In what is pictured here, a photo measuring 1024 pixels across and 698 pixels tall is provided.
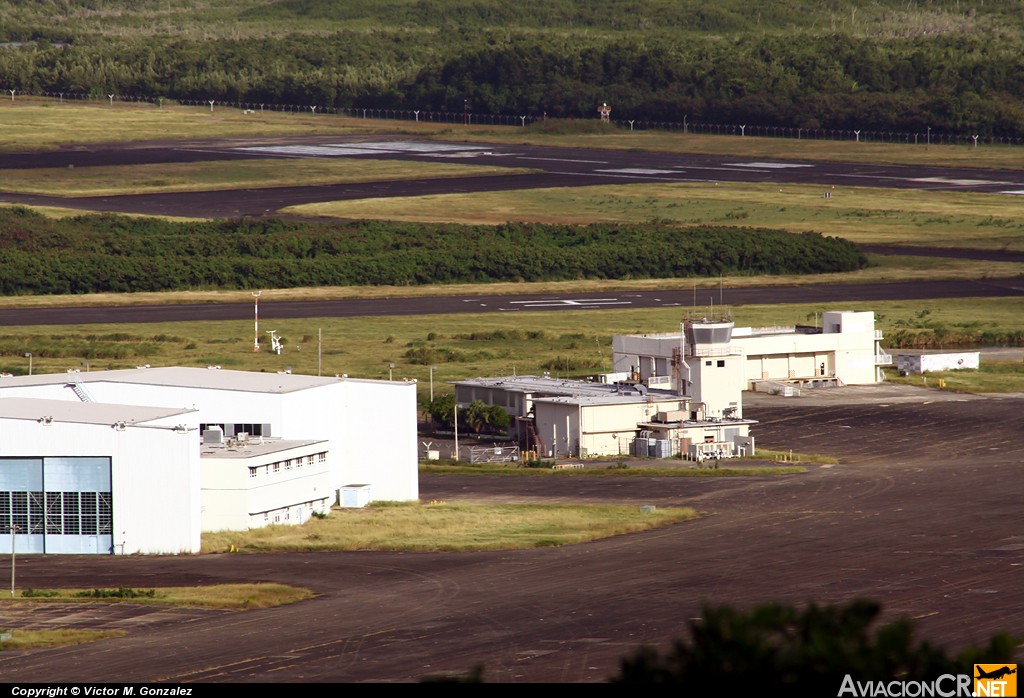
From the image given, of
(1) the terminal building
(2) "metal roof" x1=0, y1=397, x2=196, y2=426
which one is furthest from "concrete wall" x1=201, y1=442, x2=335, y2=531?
(1) the terminal building

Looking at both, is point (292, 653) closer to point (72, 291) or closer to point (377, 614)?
point (377, 614)

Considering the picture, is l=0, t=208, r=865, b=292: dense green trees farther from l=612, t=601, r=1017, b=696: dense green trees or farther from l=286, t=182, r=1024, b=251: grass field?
l=612, t=601, r=1017, b=696: dense green trees

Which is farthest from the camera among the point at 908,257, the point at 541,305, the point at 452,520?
the point at 908,257

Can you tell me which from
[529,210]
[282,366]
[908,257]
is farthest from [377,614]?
[529,210]

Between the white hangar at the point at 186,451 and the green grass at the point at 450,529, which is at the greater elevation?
the white hangar at the point at 186,451

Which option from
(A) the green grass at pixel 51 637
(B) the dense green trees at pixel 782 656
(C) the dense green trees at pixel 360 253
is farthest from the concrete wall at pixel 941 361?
(B) the dense green trees at pixel 782 656

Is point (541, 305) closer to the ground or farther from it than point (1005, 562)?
farther from it

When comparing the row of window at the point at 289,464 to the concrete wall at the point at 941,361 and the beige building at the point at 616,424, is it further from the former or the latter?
the concrete wall at the point at 941,361
